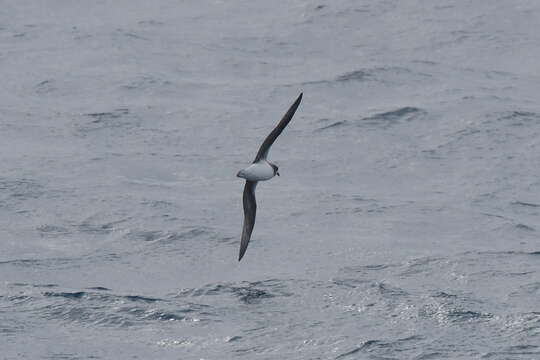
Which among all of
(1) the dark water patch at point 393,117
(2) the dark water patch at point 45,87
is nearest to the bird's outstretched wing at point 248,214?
(1) the dark water patch at point 393,117

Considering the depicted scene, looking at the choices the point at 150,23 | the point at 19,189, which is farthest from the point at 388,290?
the point at 150,23

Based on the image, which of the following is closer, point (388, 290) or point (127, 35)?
point (388, 290)

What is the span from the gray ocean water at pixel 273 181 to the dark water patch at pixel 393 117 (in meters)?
0.09

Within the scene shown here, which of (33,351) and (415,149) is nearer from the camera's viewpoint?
(33,351)

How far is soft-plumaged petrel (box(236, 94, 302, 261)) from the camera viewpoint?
57.1 ft

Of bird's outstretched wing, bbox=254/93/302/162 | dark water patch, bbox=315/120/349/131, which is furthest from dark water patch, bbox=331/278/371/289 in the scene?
dark water patch, bbox=315/120/349/131

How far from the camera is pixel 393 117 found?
2578 centimetres

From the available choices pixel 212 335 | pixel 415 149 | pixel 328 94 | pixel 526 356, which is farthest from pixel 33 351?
pixel 328 94

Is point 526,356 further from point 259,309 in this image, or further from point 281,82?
point 281,82

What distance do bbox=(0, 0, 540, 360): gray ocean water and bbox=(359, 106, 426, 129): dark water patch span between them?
0.29 ft

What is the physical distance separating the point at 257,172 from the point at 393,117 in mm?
8226

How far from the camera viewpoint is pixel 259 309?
712 inches

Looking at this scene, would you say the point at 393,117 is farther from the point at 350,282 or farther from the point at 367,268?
the point at 350,282

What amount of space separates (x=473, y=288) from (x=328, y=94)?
A: 9342mm
